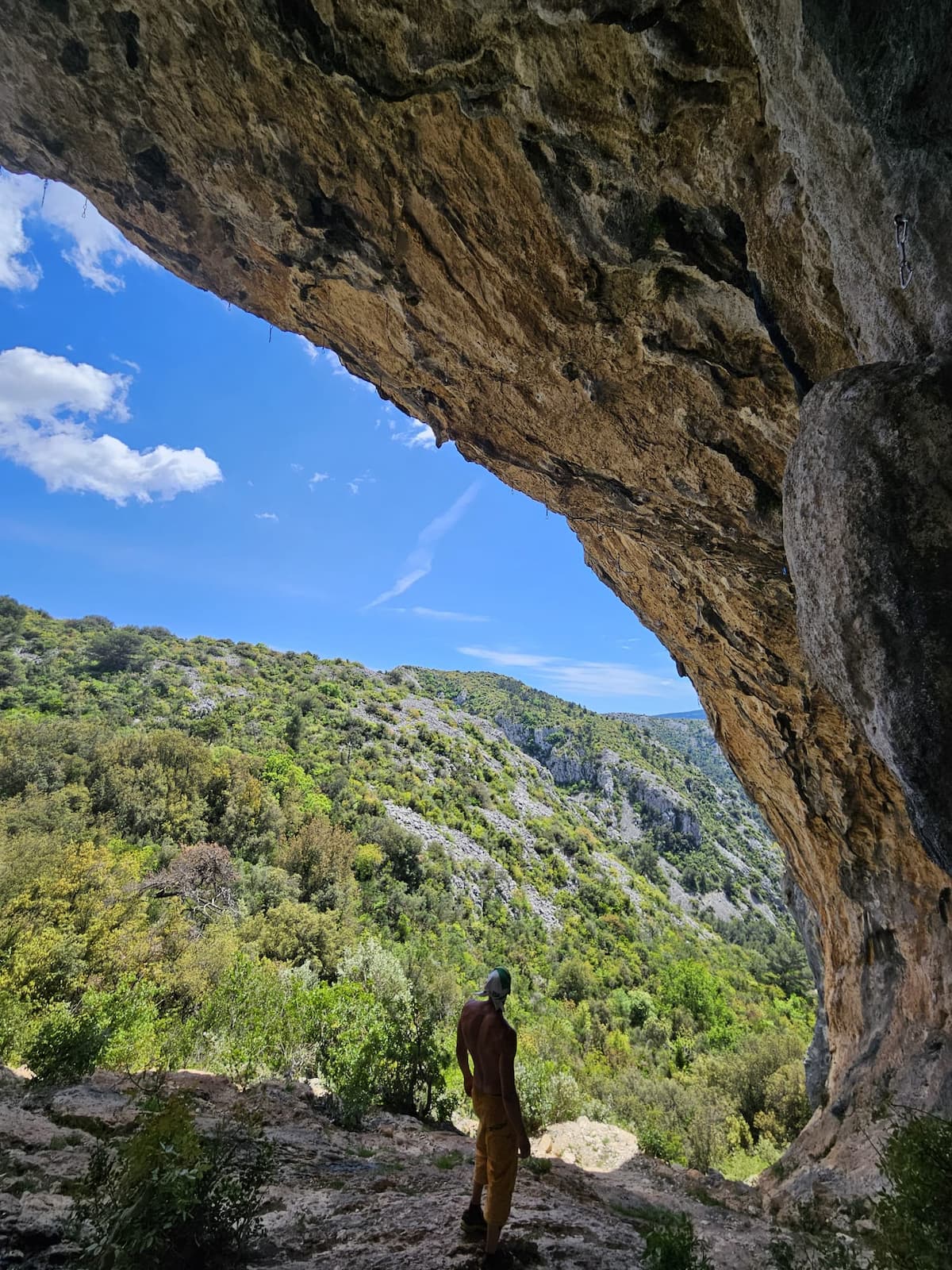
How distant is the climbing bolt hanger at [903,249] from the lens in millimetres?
2762

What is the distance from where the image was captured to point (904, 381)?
2.73 m

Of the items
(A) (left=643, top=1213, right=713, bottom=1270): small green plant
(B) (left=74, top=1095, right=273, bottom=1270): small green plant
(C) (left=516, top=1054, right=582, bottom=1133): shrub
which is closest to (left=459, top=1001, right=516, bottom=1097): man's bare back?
(A) (left=643, top=1213, right=713, bottom=1270): small green plant

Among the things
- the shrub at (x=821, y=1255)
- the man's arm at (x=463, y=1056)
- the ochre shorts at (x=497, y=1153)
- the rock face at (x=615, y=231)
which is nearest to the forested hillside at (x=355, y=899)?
the shrub at (x=821, y=1255)

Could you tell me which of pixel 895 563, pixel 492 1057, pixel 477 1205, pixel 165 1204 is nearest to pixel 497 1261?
pixel 477 1205

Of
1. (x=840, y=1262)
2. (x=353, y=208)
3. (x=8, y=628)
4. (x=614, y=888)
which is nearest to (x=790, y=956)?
(x=614, y=888)

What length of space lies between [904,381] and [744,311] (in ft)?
10.8

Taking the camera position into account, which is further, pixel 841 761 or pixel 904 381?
pixel 841 761

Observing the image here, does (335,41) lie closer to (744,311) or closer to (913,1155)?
(744,311)

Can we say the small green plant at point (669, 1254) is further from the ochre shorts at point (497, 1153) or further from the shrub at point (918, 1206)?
the shrub at point (918, 1206)

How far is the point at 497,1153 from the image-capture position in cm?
387

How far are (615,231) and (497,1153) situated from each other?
312 inches

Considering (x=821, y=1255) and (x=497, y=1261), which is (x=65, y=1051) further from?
(x=821, y=1255)

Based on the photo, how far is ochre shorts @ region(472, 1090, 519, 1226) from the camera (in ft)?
12.6

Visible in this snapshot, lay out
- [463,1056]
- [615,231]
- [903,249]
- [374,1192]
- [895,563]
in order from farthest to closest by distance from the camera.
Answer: [374,1192] → [615,231] → [463,1056] → [903,249] → [895,563]
